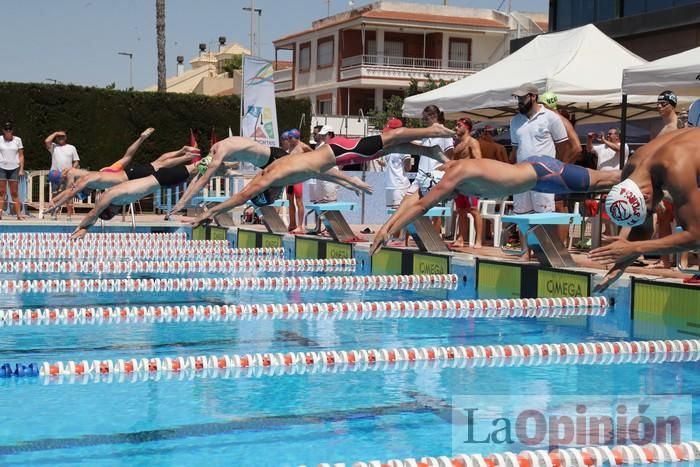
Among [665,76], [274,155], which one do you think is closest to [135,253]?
[274,155]

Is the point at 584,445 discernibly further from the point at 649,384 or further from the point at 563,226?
the point at 563,226

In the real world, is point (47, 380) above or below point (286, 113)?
below

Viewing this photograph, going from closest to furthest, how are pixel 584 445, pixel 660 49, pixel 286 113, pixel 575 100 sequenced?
pixel 584 445
pixel 575 100
pixel 660 49
pixel 286 113

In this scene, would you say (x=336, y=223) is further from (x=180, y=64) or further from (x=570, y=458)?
(x=180, y=64)

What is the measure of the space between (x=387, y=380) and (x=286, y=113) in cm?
1930

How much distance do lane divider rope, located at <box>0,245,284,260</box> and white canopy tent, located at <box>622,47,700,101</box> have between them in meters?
5.61

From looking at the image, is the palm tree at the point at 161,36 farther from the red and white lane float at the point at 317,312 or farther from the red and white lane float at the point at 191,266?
the red and white lane float at the point at 317,312

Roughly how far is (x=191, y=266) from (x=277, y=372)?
5812mm

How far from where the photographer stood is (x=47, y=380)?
5.71 metres

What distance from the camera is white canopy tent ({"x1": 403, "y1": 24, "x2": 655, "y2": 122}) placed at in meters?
11.6

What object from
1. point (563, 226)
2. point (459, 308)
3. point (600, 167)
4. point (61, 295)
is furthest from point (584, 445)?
point (600, 167)

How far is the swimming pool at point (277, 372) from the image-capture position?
15.1ft

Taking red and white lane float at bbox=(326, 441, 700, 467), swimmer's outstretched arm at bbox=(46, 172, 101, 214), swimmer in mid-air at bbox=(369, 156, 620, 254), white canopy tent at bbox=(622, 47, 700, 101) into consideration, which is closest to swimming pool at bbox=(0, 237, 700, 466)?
red and white lane float at bbox=(326, 441, 700, 467)

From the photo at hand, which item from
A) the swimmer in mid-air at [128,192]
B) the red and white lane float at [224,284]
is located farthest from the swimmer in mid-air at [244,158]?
the red and white lane float at [224,284]
